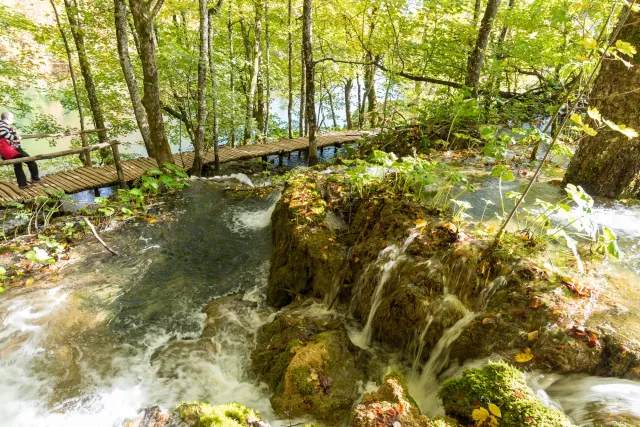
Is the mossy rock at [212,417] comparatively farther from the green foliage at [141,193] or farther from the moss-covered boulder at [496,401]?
the green foliage at [141,193]

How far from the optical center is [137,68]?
39.6 ft

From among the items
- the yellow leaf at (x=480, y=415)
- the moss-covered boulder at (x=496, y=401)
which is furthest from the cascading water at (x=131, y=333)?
the yellow leaf at (x=480, y=415)

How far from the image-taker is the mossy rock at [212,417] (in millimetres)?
2287

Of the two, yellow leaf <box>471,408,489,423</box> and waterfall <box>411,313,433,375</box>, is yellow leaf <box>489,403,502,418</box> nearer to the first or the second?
yellow leaf <box>471,408,489,423</box>

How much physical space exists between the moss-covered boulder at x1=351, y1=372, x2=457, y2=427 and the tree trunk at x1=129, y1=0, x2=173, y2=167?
855 centimetres

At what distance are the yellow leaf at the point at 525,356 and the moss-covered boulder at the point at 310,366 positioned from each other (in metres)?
1.48

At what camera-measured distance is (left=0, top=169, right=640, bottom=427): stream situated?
10.6 feet

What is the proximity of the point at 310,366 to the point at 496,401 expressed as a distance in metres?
1.75

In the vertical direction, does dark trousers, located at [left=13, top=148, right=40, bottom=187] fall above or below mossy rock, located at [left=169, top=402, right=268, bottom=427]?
above

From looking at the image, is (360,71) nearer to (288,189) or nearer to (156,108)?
(156,108)

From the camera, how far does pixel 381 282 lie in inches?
161

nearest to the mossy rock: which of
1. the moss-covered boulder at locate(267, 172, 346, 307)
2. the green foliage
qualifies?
the moss-covered boulder at locate(267, 172, 346, 307)

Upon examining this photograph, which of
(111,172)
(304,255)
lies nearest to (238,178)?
(111,172)

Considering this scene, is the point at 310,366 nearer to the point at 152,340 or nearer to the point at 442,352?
the point at 442,352
